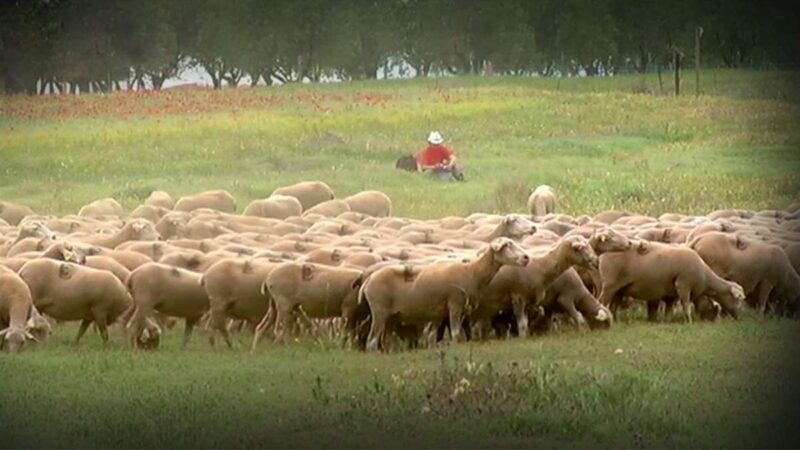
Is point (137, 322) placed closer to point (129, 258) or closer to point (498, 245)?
point (129, 258)

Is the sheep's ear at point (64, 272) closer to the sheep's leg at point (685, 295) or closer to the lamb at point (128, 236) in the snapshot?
the lamb at point (128, 236)

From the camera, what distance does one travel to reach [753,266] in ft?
35.2

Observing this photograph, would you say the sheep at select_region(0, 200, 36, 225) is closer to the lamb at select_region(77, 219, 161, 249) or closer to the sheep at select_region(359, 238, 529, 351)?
the lamb at select_region(77, 219, 161, 249)

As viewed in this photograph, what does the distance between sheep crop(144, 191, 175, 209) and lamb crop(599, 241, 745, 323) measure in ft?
8.72

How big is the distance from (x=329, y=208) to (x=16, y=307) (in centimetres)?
345

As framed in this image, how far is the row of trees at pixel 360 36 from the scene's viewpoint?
26.2 feet

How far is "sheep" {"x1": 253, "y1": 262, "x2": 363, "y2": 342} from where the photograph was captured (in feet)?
33.3

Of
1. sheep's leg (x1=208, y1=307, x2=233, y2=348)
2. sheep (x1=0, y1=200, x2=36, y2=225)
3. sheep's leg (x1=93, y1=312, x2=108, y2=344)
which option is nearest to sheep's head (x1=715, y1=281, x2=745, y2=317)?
sheep's leg (x1=208, y1=307, x2=233, y2=348)

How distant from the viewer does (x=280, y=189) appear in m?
11.3

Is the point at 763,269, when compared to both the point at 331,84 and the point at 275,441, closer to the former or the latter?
the point at 331,84

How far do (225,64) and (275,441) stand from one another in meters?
1.78

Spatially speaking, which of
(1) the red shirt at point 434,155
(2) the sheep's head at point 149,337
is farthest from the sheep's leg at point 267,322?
(1) the red shirt at point 434,155

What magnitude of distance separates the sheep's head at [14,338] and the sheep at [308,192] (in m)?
1.82

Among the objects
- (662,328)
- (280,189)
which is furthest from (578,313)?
(280,189)
